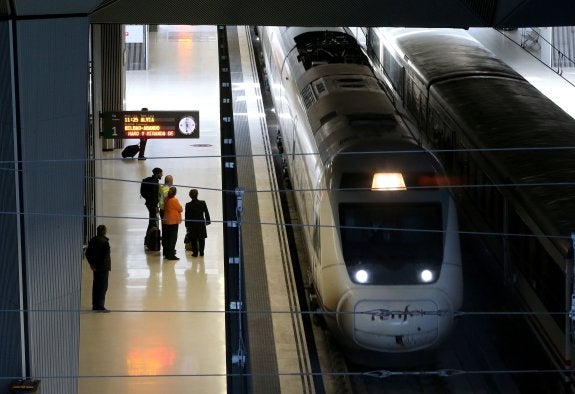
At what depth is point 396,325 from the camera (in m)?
12.0

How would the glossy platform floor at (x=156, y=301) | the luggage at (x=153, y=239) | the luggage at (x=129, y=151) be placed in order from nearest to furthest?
the glossy platform floor at (x=156, y=301)
the luggage at (x=153, y=239)
the luggage at (x=129, y=151)

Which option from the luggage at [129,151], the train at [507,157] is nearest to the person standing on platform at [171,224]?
the train at [507,157]

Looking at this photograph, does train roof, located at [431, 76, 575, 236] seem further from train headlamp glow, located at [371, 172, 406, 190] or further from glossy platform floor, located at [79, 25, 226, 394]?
glossy platform floor, located at [79, 25, 226, 394]

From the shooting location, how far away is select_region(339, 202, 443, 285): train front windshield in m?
12.2

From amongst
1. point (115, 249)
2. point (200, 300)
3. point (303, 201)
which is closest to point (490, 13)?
point (303, 201)

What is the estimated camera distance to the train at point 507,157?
38.0 feet

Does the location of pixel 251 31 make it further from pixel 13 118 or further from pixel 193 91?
pixel 13 118

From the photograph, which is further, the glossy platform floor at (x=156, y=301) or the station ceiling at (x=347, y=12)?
the glossy platform floor at (x=156, y=301)

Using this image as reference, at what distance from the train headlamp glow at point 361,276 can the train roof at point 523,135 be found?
6.48ft

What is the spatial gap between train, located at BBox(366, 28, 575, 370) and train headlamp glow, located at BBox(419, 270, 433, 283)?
1.19 metres

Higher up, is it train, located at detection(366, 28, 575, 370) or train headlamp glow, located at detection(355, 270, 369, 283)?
train, located at detection(366, 28, 575, 370)

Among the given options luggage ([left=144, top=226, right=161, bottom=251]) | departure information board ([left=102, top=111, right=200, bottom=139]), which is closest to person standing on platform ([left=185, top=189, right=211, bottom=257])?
luggage ([left=144, top=226, right=161, bottom=251])

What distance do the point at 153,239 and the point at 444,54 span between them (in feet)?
22.4

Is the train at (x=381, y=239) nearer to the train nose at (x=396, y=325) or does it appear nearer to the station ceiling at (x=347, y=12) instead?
the train nose at (x=396, y=325)
